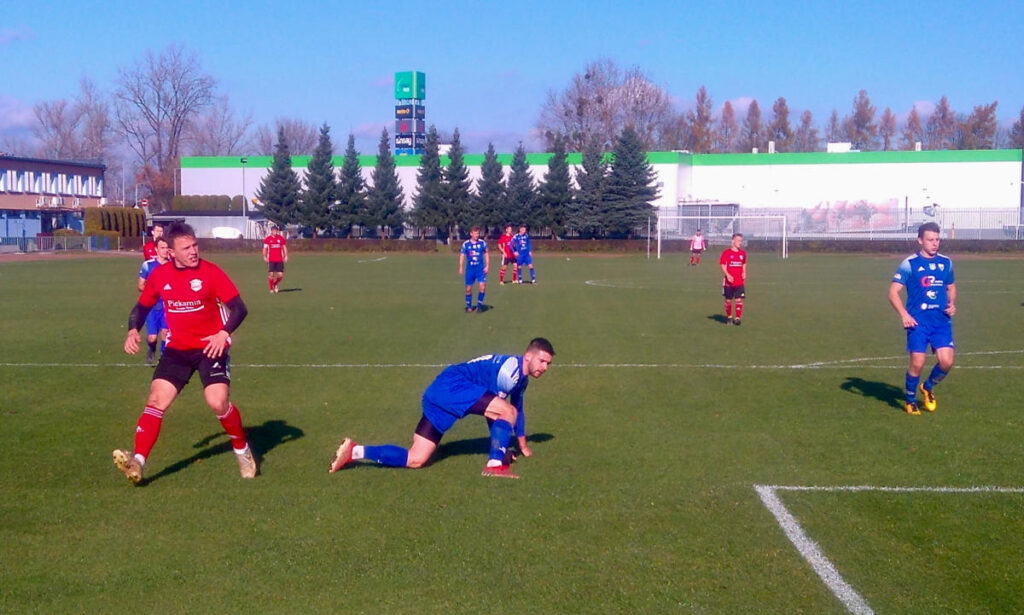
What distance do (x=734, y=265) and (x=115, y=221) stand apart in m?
56.4

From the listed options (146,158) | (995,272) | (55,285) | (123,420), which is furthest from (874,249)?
→ (146,158)

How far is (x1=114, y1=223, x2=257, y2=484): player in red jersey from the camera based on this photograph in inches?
268

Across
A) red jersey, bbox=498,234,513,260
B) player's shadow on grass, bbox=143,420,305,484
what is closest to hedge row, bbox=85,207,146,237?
red jersey, bbox=498,234,513,260

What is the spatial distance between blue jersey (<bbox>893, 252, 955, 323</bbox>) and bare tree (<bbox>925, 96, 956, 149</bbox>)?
107 m

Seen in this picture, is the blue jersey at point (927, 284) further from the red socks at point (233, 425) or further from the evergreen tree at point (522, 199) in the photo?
the evergreen tree at point (522, 199)

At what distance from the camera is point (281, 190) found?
67.6 metres

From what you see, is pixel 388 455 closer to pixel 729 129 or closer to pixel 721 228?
pixel 721 228

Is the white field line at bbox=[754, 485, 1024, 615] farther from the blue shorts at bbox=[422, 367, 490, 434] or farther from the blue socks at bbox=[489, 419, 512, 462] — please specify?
the blue shorts at bbox=[422, 367, 490, 434]

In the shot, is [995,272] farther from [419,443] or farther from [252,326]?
[419,443]

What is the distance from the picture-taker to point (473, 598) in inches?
194

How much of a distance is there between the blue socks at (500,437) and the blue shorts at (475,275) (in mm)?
13285

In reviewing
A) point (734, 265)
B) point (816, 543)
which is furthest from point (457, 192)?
point (816, 543)

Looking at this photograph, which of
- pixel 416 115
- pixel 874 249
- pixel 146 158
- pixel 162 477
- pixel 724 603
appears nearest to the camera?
pixel 724 603

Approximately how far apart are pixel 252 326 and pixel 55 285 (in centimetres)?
1471
